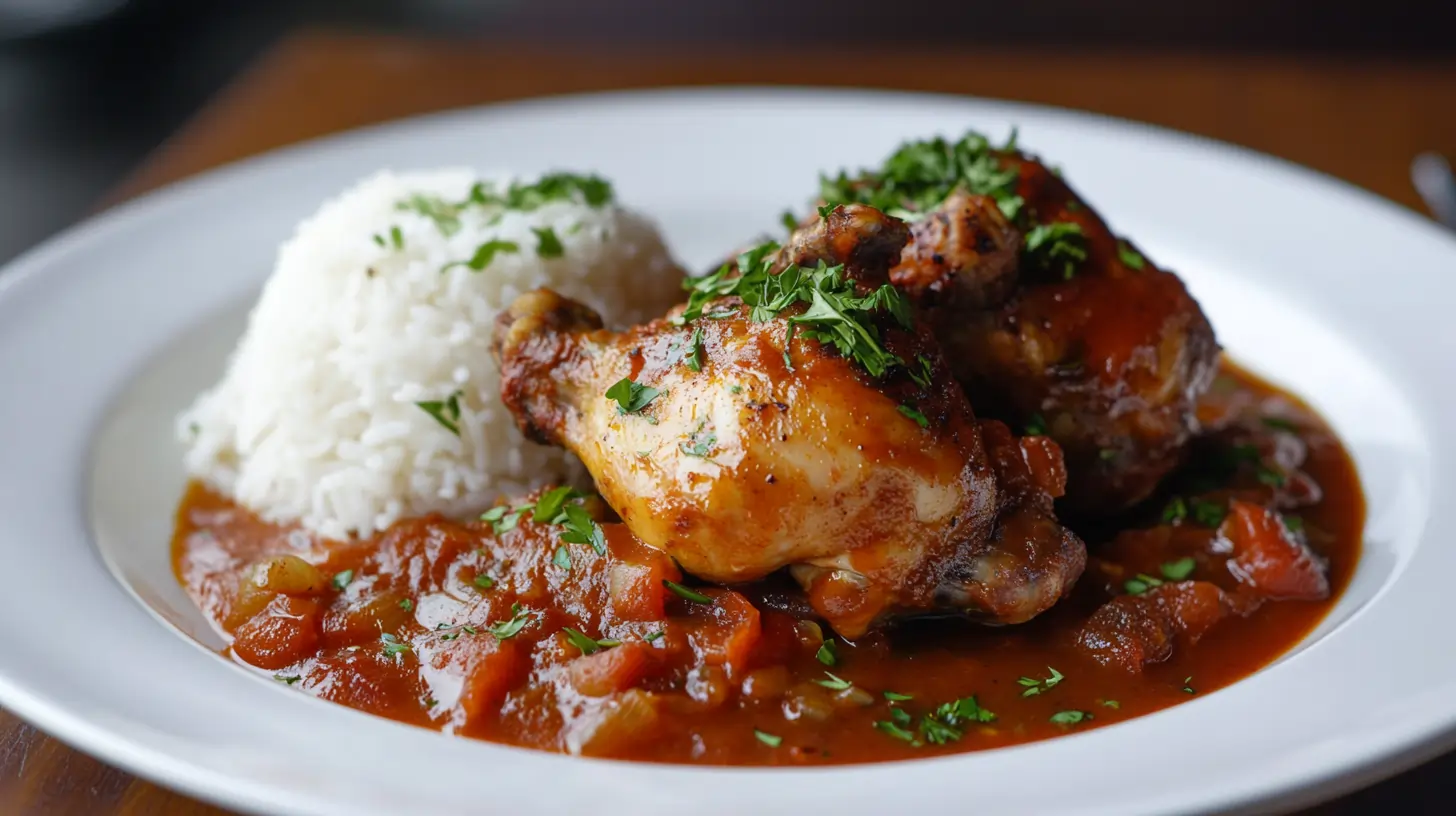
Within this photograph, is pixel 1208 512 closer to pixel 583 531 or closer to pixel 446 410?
pixel 583 531

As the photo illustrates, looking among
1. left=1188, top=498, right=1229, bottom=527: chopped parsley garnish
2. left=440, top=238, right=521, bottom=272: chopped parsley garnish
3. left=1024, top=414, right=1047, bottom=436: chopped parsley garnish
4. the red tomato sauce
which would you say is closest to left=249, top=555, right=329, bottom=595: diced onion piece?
the red tomato sauce

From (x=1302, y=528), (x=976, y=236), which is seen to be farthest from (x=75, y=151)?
(x=1302, y=528)

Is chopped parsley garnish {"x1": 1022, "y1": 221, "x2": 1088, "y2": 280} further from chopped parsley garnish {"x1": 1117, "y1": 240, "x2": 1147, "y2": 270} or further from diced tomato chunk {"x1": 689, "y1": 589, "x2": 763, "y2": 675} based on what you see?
diced tomato chunk {"x1": 689, "y1": 589, "x2": 763, "y2": 675}

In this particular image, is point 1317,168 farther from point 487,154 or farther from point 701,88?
point 487,154

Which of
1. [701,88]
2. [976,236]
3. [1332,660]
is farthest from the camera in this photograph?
[701,88]

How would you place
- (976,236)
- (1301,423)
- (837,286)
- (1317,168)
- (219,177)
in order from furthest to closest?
(1317,168)
(219,177)
(1301,423)
(976,236)
(837,286)

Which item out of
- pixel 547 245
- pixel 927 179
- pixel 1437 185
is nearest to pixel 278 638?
pixel 547 245
